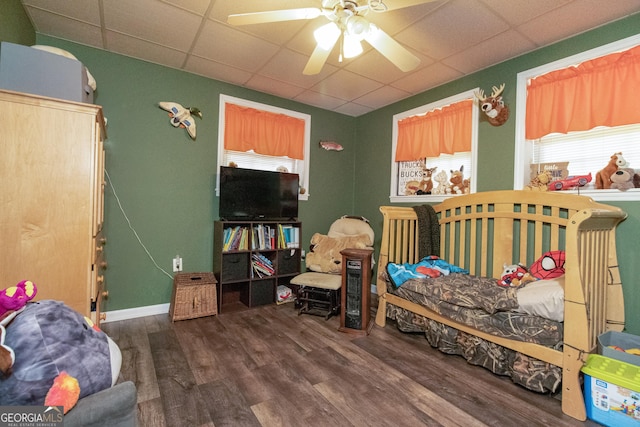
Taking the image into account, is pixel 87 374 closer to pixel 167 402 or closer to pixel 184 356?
pixel 167 402

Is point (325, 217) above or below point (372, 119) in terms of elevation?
below

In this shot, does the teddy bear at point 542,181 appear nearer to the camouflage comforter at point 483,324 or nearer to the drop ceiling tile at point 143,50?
the camouflage comforter at point 483,324

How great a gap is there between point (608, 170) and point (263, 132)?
126 inches

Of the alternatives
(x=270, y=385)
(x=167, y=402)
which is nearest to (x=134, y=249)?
(x=167, y=402)

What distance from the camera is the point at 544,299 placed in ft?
5.67

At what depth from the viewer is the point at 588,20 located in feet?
6.73

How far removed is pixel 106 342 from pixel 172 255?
7.13 feet

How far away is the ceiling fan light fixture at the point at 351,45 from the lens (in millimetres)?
1754

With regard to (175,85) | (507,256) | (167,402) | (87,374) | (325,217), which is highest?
(175,85)

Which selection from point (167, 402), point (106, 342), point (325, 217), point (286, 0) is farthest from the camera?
point (325, 217)

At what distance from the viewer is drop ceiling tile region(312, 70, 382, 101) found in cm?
302

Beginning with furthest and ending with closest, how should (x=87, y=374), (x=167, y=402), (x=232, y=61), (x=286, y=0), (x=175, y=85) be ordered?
(x=175, y=85), (x=232, y=61), (x=286, y=0), (x=167, y=402), (x=87, y=374)

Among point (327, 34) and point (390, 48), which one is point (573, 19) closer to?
point (390, 48)

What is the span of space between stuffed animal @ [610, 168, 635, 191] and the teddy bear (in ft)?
1.30
